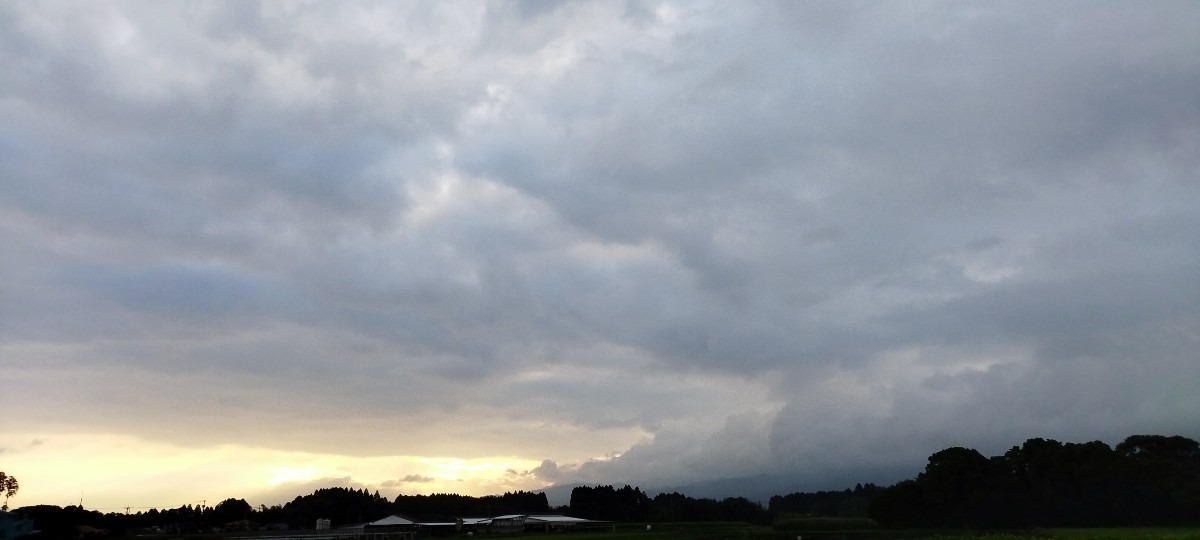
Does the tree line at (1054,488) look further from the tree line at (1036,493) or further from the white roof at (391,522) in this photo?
the white roof at (391,522)

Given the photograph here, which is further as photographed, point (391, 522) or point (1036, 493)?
point (391, 522)

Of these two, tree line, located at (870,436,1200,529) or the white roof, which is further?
the white roof

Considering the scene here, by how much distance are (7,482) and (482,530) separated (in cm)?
5766

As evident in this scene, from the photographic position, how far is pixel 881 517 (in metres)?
103

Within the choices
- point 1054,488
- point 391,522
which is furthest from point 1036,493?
point 391,522

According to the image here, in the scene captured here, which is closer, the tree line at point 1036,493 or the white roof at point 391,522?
the tree line at point 1036,493

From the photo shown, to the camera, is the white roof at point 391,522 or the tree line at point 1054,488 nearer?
the tree line at point 1054,488

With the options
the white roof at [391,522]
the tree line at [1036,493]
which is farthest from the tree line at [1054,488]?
the white roof at [391,522]

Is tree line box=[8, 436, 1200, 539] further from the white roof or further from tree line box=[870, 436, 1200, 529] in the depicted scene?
the white roof

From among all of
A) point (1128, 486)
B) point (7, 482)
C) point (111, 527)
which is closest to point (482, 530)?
point (111, 527)

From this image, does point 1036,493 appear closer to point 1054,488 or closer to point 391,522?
point 1054,488

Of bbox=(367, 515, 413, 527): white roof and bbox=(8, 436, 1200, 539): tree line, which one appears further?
bbox=(367, 515, 413, 527): white roof

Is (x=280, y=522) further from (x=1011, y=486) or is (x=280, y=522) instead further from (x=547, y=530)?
(x=1011, y=486)

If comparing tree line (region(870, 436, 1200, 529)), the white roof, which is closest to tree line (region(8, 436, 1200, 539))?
tree line (region(870, 436, 1200, 529))
